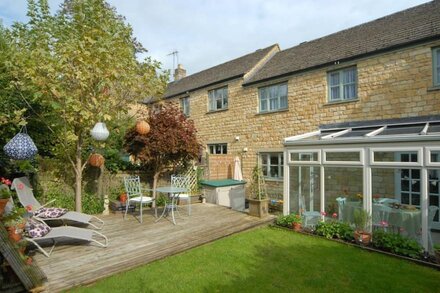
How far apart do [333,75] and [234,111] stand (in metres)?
5.33

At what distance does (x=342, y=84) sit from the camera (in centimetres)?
1048

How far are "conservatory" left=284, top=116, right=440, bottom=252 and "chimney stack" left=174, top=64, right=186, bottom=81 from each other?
16102mm

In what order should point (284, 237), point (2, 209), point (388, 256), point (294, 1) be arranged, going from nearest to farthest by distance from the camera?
point (2, 209)
point (388, 256)
point (284, 237)
point (294, 1)

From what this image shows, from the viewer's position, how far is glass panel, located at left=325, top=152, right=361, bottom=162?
689 cm

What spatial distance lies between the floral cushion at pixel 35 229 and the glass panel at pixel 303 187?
6419 millimetres

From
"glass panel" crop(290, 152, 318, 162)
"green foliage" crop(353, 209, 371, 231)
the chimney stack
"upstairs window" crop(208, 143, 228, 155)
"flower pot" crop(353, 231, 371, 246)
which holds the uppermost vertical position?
the chimney stack

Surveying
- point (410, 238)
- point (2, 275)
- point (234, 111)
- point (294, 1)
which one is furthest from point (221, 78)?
point (2, 275)

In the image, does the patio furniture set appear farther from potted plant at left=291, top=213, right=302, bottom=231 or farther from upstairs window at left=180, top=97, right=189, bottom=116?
upstairs window at left=180, top=97, right=189, bottom=116

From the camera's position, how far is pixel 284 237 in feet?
23.4

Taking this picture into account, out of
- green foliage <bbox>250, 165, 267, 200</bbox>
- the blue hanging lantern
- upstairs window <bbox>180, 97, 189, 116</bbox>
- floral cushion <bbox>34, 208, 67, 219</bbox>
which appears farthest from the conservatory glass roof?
upstairs window <bbox>180, 97, 189, 116</bbox>

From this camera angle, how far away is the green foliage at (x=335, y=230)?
22.1 ft

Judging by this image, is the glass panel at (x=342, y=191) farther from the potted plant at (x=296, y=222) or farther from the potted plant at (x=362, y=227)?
the potted plant at (x=296, y=222)

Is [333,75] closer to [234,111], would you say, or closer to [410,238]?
[234,111]

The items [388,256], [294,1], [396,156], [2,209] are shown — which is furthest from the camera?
[294,1]
